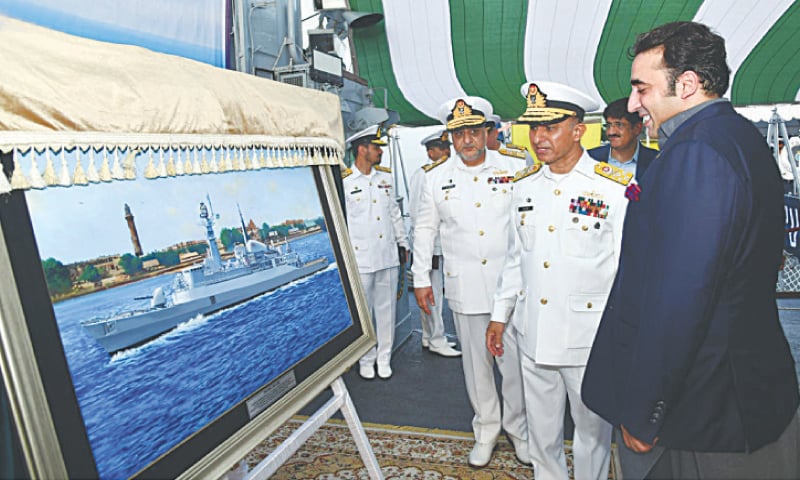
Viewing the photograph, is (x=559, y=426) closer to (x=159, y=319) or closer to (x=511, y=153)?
(x=511, y=153)

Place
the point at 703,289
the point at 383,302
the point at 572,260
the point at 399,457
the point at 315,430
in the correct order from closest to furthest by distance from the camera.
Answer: the point at 703,289 → the point at 315,430 → the point at 572,260 → the point at 399,457 → the point at 383,302

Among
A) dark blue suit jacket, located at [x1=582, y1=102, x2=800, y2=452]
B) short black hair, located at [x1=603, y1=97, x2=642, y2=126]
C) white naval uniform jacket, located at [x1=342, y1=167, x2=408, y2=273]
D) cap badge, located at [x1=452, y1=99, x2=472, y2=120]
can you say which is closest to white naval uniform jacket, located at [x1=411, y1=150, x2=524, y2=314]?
cap badge, located at [x1=452, y1=99, x2=472, y2=120]

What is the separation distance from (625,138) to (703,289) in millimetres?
2078

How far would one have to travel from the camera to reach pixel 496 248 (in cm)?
252

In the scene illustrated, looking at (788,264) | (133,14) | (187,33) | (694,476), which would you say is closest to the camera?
(694,476)

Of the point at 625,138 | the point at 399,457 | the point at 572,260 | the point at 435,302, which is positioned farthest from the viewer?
the point at 435,302

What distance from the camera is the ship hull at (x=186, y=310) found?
982 millimetres

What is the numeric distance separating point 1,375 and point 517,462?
2070mm

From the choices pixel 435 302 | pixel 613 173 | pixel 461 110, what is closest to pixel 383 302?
pixel 435 302

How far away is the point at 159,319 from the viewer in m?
1.09

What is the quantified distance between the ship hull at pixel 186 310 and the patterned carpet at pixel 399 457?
1.23m

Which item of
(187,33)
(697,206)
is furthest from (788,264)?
(187,33)

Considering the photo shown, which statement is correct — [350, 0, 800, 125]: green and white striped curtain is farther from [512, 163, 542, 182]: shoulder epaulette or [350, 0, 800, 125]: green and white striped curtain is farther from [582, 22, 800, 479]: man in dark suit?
[582, 22, 800, 479]: man in dark suit

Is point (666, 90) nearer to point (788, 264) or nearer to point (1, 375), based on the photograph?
point (1, 375)
